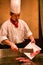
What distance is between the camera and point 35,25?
74.2 inches

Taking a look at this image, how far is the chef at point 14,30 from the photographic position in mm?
1773

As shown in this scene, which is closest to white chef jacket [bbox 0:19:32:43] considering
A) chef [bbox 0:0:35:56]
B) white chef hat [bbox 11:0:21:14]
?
chef [bbox 0:0:35:56]

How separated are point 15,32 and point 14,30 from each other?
0.07 feet

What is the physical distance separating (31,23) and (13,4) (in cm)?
25

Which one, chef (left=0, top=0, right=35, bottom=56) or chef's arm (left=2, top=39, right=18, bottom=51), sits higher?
chef (left=0, top=0, right=35, bottom=56)

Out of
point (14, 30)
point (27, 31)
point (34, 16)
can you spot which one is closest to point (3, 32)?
point (14, 30)

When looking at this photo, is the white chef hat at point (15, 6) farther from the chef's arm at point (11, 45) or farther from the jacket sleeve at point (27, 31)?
the chef's arm at point (11, 45)

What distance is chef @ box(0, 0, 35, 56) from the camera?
1.77m

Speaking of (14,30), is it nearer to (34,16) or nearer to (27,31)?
(27,31)

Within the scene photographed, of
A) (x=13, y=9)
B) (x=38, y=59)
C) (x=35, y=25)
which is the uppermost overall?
(x=13, y=9)

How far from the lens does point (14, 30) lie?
182 cm

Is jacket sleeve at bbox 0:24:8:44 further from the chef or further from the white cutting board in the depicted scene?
the white cutting board

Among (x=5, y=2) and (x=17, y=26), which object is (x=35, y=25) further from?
(x=5, y=2)

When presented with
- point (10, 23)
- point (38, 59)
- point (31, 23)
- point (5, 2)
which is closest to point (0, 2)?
point (5, 2)
